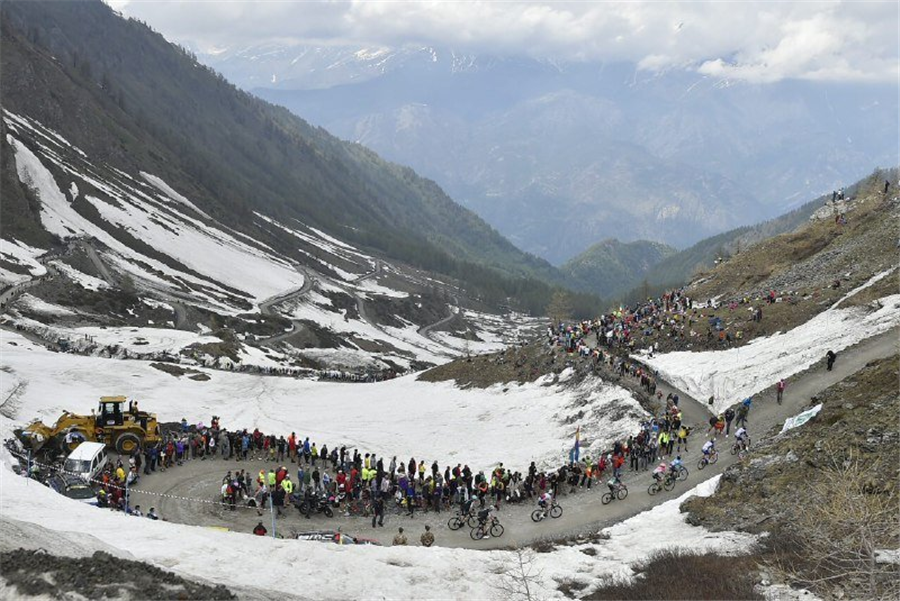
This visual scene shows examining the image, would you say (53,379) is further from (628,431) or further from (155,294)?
(155,294)

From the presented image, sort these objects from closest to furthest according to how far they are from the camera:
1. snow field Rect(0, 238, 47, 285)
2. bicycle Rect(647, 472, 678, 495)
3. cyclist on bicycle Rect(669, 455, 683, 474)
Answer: bicycle Rect(647, 472, 678, 495) → cyclist on bicycle Rect(669, 455, 683, 474) → snow field Rect(0, 238, 47, 285)

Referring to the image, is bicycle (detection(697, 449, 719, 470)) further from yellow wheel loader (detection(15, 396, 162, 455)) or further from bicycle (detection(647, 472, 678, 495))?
yellow wheel loader (detection(15, 396, 162, 455))

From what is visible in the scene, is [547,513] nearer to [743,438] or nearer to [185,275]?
[743,438]

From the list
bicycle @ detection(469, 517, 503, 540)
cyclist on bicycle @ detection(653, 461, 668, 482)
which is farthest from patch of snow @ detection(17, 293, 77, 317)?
cyclist on bicycle @ detection(653, 461, 668, 482)

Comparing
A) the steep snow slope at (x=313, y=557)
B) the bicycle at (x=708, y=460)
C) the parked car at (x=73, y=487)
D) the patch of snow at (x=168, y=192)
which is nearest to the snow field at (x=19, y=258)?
the parked car at (x=73, y=487)

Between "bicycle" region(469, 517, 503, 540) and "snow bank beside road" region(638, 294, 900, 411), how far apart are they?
65.7 feet

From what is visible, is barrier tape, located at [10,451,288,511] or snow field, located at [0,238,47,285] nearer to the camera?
barrier tape, located at [10,451,288,511]

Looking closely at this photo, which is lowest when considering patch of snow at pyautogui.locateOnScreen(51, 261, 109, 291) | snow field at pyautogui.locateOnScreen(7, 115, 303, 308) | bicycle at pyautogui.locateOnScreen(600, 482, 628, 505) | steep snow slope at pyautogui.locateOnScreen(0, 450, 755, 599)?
steep snow slope at pyautogui.locateOnScreen(0, 450, 755, 599)

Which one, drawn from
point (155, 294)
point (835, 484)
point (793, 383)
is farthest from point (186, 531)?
point (155, 294)

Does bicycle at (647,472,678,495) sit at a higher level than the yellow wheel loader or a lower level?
lower

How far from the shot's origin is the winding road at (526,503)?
99.0 ft

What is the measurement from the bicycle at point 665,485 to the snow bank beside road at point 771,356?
458 inches

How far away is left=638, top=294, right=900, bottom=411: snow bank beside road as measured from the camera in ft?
141

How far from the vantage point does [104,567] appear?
14688 millimetres
